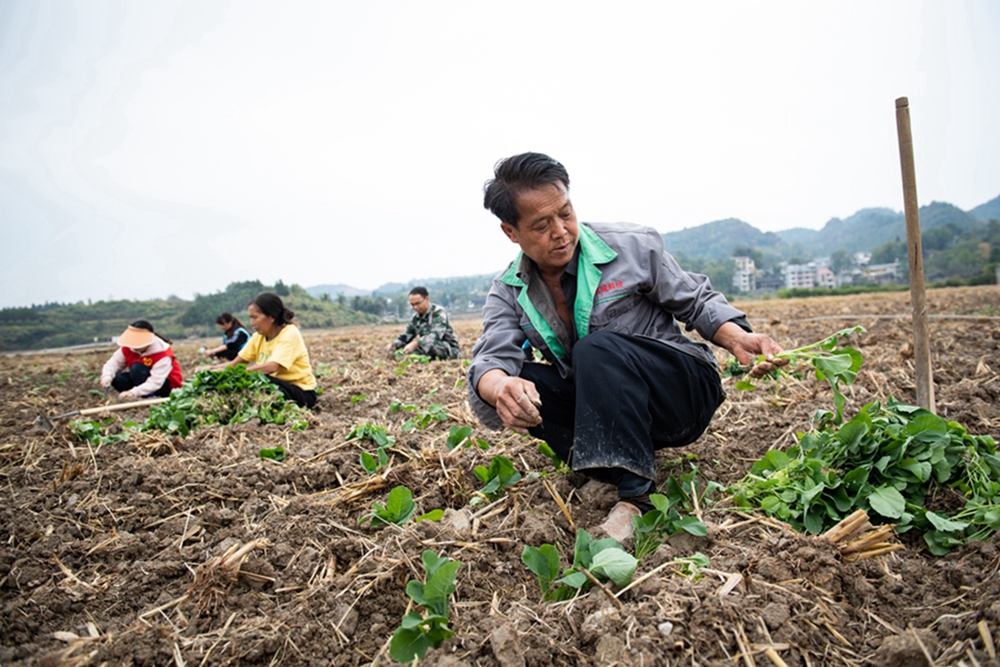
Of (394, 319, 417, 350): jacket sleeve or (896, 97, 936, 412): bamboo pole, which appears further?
(394, 319, 417, 350): jacket sleeve

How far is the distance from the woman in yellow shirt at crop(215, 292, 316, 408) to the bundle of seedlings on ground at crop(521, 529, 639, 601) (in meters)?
3.70

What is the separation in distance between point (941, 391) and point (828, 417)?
5.30 ft

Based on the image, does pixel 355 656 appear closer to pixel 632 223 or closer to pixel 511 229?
pixel 511 229

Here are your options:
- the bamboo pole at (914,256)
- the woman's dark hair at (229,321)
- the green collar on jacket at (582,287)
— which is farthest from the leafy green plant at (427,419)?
the woman's dark hair at (229,321)

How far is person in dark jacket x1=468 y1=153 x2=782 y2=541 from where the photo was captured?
1.94 meters

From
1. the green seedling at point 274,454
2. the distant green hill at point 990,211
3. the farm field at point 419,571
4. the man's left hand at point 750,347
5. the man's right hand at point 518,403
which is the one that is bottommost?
the farm field at point 419,571

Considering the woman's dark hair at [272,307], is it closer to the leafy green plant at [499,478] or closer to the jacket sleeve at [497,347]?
the jacket sleeve at [497,347]

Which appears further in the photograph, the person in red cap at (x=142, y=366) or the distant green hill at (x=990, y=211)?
the distant green hill at (x=990, y=211)

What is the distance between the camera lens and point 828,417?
2.48 metres

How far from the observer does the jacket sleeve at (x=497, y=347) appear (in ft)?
7.47

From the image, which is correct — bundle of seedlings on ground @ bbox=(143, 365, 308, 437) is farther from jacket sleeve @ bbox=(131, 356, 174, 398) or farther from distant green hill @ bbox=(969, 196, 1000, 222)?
distant green hill @ bbox=(969, 196, 1000, 222)

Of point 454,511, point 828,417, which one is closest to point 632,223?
point 828,417

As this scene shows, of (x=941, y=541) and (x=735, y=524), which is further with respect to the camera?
(x=735, y=524)

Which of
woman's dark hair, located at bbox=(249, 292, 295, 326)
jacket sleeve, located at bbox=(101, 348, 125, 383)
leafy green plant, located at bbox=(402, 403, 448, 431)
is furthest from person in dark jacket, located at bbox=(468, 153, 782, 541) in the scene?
jacket sleeve, located at bbox=(101, 348, 125, 383)
